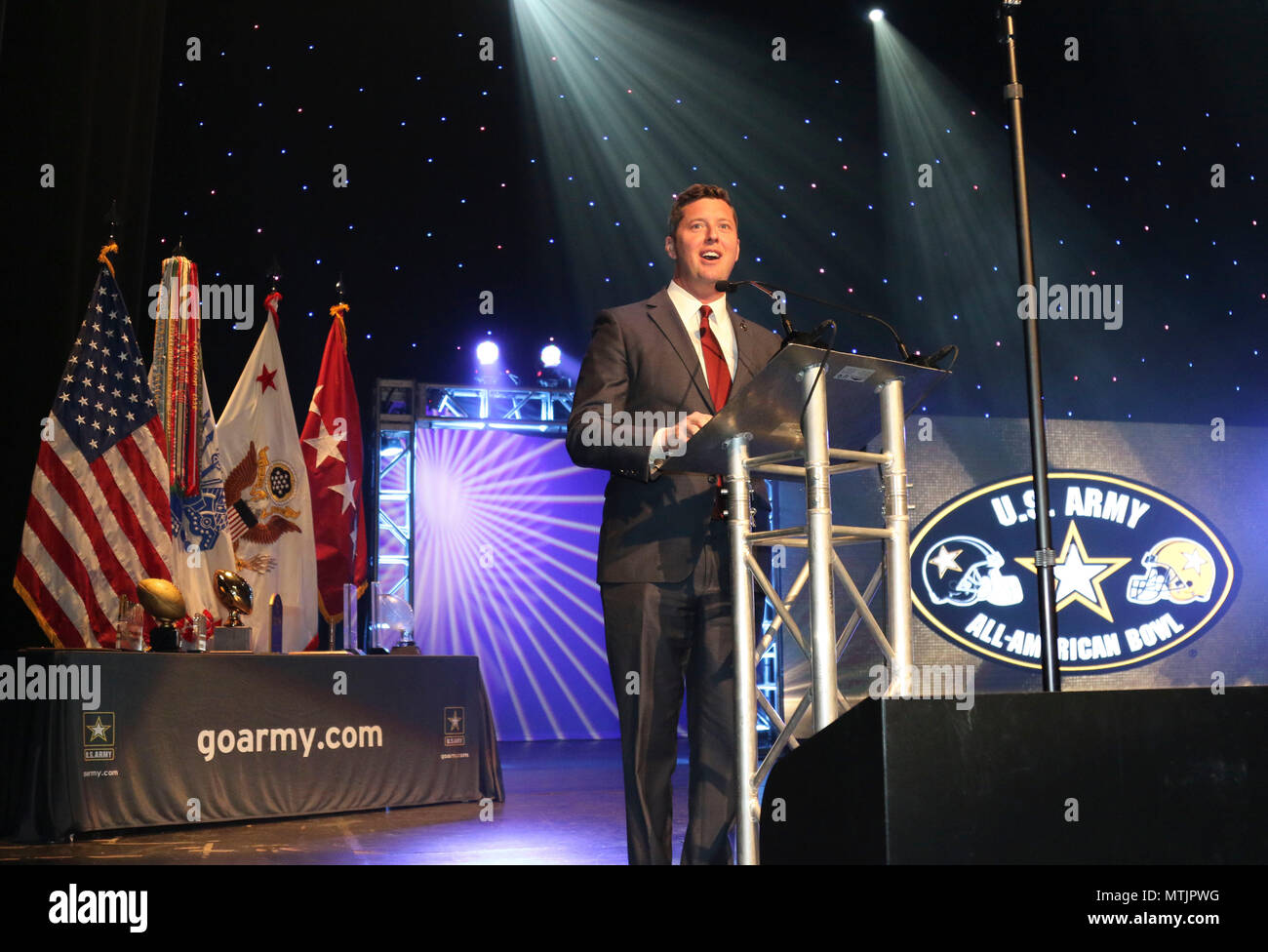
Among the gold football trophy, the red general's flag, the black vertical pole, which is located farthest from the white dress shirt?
the red general's flag

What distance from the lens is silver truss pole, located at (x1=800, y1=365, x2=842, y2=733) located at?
184 centimetres

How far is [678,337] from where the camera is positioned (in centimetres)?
236

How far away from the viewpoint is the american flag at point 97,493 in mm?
4770

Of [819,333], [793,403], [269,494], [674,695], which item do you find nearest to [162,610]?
[269,494]

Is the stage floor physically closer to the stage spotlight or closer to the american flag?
the american flag

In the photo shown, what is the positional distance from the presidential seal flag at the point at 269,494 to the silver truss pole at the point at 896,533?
4.71 meters

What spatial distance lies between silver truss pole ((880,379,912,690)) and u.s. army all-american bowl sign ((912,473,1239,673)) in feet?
14.4

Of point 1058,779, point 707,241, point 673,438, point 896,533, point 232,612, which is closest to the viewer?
point 1058,779

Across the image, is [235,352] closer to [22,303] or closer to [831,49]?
[22,303]

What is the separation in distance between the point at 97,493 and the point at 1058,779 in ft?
14.9

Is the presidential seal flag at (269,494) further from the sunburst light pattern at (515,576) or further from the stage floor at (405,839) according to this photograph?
the sunburst light pattern at (515,576)

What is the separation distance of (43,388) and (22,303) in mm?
464

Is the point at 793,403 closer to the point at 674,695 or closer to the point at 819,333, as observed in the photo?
the point at 819,333

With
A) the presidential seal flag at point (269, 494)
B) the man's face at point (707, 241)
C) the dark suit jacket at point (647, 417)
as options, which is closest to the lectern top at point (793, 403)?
the dark suit jacket at point (647, 417)
